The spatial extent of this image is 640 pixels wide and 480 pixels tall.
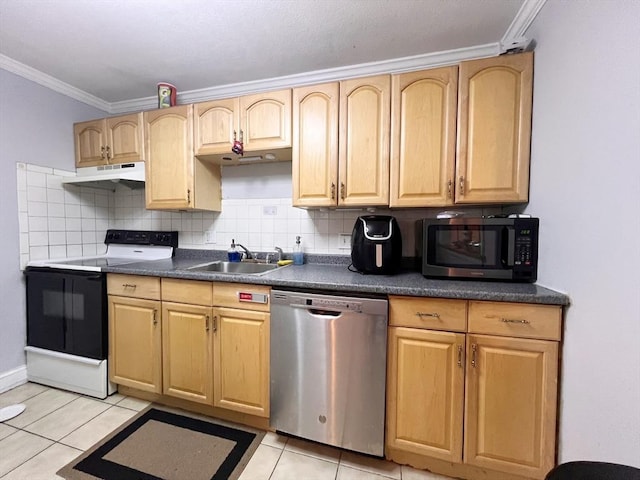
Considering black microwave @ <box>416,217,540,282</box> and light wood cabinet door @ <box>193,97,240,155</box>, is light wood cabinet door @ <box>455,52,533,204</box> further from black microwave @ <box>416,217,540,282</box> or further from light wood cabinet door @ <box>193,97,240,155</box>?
light wood cabinet door @ <box>193,97,240,155</box>

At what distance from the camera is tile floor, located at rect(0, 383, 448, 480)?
128cm

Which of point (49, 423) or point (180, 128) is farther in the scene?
point (180, 128)

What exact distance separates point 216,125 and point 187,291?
45.8 inches

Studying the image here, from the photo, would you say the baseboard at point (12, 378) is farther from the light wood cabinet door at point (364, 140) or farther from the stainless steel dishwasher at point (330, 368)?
the light wood cabinet door at point (364, 140)

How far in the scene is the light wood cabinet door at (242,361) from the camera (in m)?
1.48

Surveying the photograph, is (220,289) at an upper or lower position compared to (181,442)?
upper

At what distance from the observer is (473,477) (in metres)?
1.26

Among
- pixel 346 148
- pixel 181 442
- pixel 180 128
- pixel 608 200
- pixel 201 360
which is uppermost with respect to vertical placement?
pixel 180 128

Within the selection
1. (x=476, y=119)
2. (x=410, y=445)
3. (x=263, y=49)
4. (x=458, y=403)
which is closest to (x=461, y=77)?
(x=476, y=119)

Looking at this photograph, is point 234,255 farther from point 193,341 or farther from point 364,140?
point 364,140

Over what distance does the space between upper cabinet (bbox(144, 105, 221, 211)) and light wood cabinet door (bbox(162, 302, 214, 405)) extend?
828 millimetres

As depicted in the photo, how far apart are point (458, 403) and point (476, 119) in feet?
4.69

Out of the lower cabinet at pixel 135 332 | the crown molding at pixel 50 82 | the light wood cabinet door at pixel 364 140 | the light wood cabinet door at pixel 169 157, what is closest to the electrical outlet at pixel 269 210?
the light wood cabinet door at pixel 169 157

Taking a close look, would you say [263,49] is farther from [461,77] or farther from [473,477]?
[473,477]
